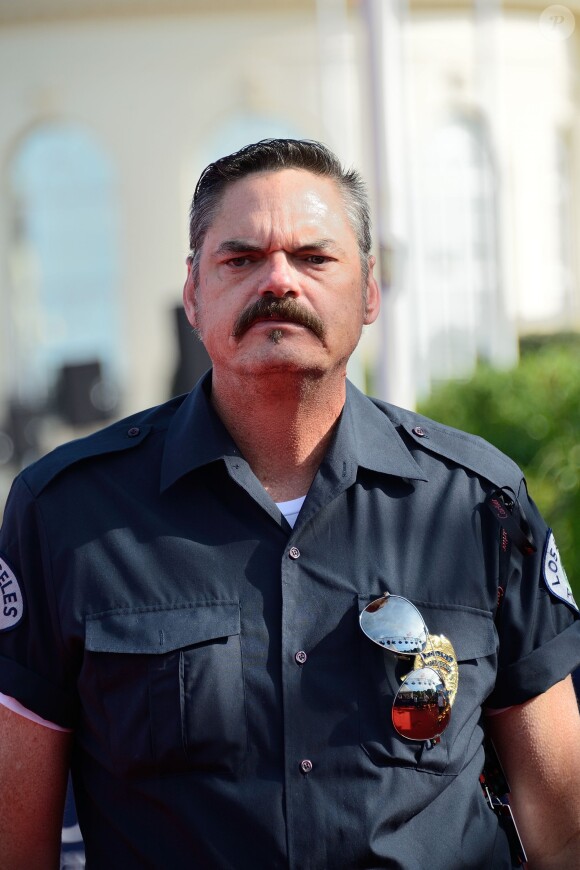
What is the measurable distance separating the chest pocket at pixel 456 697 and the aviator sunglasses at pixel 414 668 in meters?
0.02

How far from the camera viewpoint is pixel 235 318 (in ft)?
7.54

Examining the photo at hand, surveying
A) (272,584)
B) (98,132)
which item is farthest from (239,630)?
(98,132)

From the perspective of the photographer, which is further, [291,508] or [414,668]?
[291,508]

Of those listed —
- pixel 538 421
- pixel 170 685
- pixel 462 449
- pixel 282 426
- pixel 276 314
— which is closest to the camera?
pixel 170 685

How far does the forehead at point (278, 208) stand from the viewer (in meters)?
2.32

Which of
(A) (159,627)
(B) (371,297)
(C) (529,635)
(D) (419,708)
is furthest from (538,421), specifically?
(A) (159,627)

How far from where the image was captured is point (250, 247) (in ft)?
7.59

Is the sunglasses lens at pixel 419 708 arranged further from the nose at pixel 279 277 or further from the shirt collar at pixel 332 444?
the nose at pixel 279 277

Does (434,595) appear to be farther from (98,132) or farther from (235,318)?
(98,132)

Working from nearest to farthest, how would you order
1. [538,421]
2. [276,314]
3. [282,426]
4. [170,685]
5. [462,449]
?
[170,685], [276,314], [282,426], [462,449], [538,421]

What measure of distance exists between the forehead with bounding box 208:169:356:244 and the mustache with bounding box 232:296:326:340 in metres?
0.13

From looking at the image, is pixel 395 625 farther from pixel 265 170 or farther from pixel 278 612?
pixel 265 170

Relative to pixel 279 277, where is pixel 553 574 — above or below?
below

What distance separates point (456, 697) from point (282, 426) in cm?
58
